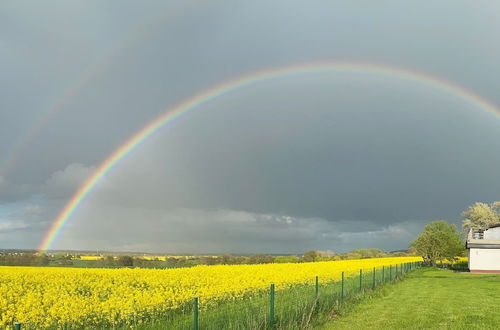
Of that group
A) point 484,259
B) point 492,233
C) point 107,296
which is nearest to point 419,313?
point 107,296

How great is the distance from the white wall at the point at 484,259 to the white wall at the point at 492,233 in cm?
541

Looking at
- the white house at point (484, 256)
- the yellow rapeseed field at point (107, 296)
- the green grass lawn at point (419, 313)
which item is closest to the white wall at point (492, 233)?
the white house at point (484, 256)

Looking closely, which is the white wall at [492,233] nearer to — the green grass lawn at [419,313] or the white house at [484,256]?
the white house at [484,256]

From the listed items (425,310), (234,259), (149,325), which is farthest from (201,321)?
(234,259)

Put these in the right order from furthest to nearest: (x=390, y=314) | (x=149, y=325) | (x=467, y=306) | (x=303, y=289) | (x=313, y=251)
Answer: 1. (x=313, y=251)
2. (x=303, y=289)
3. (x=467, y=306)
4. (x=390, y=314)
5. (x=149, y=325)

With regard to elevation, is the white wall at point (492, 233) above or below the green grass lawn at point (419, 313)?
above

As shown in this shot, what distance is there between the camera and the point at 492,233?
64.4m

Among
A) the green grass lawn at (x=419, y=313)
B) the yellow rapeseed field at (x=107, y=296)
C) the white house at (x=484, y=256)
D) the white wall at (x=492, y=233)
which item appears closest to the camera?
the yellow rapeseed field at (x=107, y=296)

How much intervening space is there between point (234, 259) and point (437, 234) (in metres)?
41.5

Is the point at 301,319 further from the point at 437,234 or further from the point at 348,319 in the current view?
the point at 437,234

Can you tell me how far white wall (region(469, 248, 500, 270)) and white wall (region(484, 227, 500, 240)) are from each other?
213 inches

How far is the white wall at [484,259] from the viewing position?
58.5m

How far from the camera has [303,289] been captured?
73.4ft

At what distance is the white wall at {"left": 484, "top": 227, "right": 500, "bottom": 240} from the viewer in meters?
63.9
